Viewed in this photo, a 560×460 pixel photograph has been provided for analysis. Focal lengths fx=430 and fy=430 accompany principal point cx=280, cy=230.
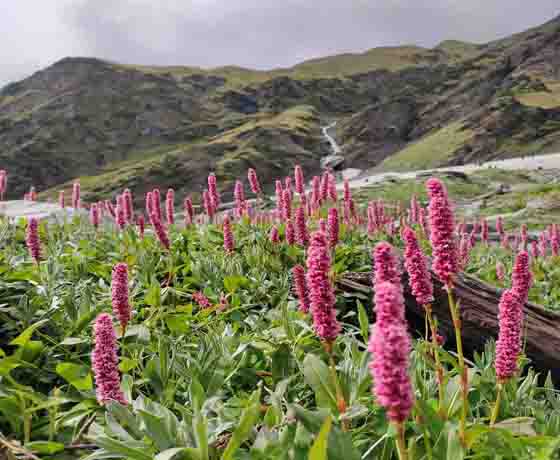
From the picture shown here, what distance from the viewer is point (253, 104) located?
19488cm

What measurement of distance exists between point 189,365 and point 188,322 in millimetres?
973

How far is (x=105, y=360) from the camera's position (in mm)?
1742

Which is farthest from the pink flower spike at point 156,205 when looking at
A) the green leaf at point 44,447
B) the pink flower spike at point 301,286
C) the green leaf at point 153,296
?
the green leaf at point 44,447

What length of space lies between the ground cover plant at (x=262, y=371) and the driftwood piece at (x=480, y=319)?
47 centimetres

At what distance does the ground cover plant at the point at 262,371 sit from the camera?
1.70 meters

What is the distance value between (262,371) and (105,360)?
1331 mm

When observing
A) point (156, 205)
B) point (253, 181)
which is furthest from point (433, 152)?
point (156, 205)

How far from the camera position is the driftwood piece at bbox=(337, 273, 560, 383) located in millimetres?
3896

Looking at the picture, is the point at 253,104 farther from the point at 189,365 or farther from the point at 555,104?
the point at 189,365

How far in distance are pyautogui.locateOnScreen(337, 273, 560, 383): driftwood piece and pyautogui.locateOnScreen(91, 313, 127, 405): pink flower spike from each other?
2.94 m

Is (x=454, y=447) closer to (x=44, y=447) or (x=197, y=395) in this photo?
(x=197, y=395)

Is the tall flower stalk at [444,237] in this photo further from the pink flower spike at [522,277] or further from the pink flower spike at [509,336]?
the pink flower spike at [522,277]

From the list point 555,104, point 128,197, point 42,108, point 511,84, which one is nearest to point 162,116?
point 42,108

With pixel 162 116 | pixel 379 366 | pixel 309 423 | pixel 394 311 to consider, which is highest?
pixel 162 116
